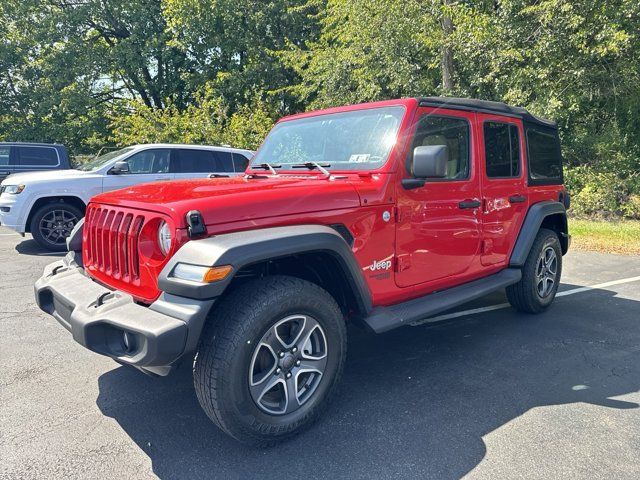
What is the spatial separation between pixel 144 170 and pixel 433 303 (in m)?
6.72

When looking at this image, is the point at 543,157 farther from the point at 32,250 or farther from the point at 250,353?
the point at 32,250

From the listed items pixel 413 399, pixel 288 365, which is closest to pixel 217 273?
pixel 288 365

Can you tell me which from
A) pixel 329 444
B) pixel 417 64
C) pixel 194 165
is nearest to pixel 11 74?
pixel 194 165

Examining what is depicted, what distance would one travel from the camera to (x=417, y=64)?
13680mm

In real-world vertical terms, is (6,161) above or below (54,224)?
above

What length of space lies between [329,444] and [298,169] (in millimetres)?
1901

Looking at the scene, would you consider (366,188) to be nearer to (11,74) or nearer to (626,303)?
(626,303)

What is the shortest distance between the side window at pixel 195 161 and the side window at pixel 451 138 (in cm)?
629

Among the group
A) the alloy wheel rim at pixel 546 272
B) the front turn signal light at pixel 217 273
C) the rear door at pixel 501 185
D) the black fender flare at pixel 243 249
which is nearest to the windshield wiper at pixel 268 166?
the black fender flare at pixel 243 249

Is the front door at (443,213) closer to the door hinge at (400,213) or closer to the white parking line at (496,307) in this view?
the door hinge at (400,213)

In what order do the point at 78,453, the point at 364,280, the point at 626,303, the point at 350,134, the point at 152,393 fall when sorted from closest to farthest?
1. the point at 78,453
2. the point at 364,280
3. the point at 152,393
4. the point at 350,134
5. the point at 626,303

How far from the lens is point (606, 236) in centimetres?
945

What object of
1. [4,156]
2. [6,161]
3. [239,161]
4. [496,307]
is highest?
[4,156]

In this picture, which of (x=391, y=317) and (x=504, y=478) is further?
(x=391, y=317)
